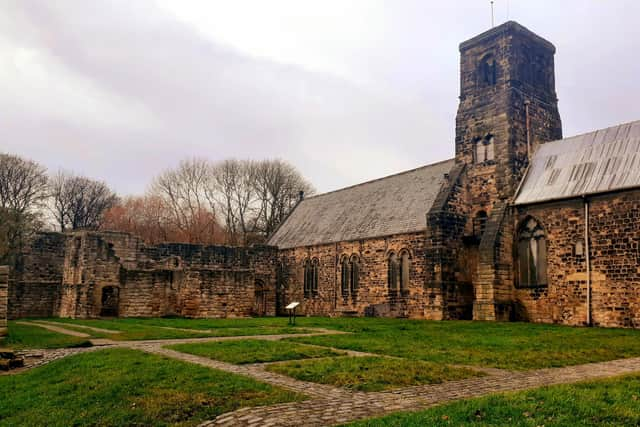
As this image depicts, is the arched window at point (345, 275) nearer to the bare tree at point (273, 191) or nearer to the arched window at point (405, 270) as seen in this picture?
the arched window at point (405, 270)

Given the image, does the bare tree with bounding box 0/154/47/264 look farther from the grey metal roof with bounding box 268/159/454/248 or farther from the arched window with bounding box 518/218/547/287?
the arched window with bounding box 518/218/547/287

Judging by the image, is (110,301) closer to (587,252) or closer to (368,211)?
(368,211)

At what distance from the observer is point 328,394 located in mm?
8086

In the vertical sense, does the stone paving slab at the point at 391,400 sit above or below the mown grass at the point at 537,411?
below

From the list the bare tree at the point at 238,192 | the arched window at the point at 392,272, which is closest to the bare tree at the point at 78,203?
the bare tree at the point at 238,192

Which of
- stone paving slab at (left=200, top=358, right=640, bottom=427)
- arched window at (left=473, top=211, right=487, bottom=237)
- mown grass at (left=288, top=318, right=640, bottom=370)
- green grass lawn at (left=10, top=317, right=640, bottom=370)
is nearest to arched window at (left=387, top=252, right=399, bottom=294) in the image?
arched window at (left=473, top=211, right=487, bottom=237)

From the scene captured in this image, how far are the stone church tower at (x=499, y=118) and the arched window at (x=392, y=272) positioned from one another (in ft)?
13.8

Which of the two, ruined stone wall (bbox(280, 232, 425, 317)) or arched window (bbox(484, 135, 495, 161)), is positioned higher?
arched window (bbox(484, 135, 495, 161))

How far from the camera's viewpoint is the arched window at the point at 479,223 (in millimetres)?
28672

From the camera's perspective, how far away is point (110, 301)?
3164cm

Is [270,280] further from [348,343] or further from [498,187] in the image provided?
[348,343]

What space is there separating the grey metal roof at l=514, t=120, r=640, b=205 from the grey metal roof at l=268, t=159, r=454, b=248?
6226mm

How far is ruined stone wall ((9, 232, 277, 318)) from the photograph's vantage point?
2998cm

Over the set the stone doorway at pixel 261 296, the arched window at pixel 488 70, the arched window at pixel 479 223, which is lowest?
the stone doorway at pixel 261 296
